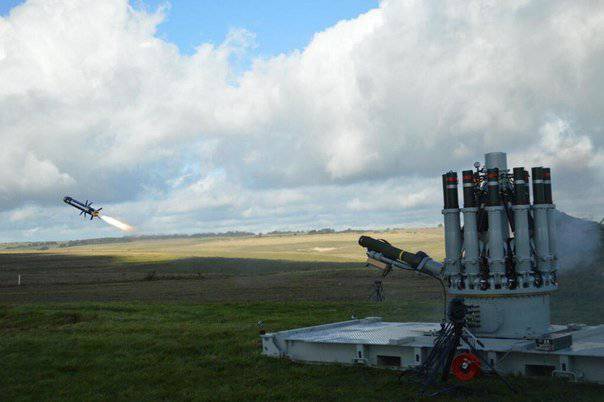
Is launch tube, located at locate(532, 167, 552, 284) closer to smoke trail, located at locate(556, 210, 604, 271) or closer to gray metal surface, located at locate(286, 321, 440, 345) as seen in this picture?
gray metal surface, located at locate(286, 321, 440, 345)

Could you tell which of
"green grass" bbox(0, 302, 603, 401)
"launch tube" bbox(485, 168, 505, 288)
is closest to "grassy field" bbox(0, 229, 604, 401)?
"green grass" bbox(0, 302, 603, 401)

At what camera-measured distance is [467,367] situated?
11.7m

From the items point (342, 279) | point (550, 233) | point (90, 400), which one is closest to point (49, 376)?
point (90, 400)

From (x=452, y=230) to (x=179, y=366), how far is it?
22.4 ft

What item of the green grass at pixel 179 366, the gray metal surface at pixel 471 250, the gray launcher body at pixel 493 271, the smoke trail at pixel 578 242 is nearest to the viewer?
the green grass at pixel 179 366

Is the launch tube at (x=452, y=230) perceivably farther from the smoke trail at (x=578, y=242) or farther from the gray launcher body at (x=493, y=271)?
the smoke trail at (x=578, y=242)

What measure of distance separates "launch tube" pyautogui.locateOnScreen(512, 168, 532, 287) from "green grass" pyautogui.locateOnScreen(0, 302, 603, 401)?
266 centimetres

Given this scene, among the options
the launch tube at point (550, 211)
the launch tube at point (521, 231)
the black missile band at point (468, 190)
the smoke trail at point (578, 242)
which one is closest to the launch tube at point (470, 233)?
the black missile band at point (468, 190)

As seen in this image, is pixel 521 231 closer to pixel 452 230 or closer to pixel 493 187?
pixel 493 187

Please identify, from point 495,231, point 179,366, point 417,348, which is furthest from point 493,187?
point 179,366

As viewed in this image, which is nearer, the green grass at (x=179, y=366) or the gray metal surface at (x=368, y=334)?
the green grass at (x=179, y=366)

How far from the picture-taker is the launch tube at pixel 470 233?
1447cm

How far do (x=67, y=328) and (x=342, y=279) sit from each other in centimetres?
3230

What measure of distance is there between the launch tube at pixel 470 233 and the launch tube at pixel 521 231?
31.9 inches
